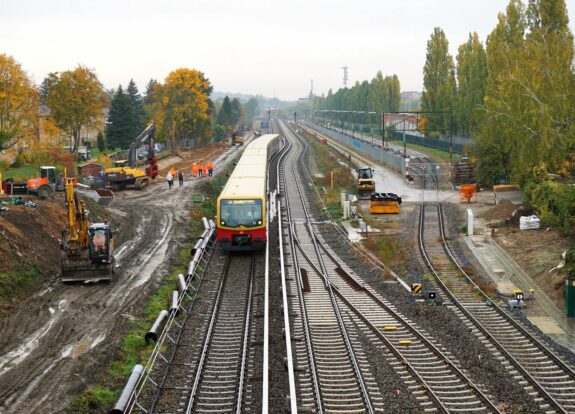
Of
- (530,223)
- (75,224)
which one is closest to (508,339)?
(530,223)

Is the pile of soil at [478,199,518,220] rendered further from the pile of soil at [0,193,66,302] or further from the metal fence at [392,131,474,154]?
the metal fence at [392,131,474,154]

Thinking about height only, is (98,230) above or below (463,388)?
above

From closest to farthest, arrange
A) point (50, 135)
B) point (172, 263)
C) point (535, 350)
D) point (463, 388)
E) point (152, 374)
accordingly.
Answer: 1. point (463, 388)
2. point (152, 374)
3. point (535, 350)
4. point (172, 263)
5. point (50, 135)

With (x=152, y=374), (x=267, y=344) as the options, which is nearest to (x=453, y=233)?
(x=267, y=344)

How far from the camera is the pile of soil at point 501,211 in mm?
33875

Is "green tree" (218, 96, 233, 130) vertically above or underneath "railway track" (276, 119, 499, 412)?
above

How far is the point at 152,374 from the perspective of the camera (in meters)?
14.2

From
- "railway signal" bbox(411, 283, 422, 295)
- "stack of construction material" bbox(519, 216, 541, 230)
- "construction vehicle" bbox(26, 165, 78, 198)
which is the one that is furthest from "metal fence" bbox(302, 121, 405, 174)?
"railway signal" bbox(411, 283, 422, 295)

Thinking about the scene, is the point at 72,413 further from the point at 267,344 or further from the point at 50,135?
the point at 50,135

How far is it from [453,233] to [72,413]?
22143mm

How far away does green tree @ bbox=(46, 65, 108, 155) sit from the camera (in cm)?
6141

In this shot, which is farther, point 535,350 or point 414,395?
point 535,350

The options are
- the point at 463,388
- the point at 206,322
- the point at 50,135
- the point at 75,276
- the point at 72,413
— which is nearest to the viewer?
the point at 72,413

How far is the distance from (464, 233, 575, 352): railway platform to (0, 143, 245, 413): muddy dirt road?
11.3 meters
